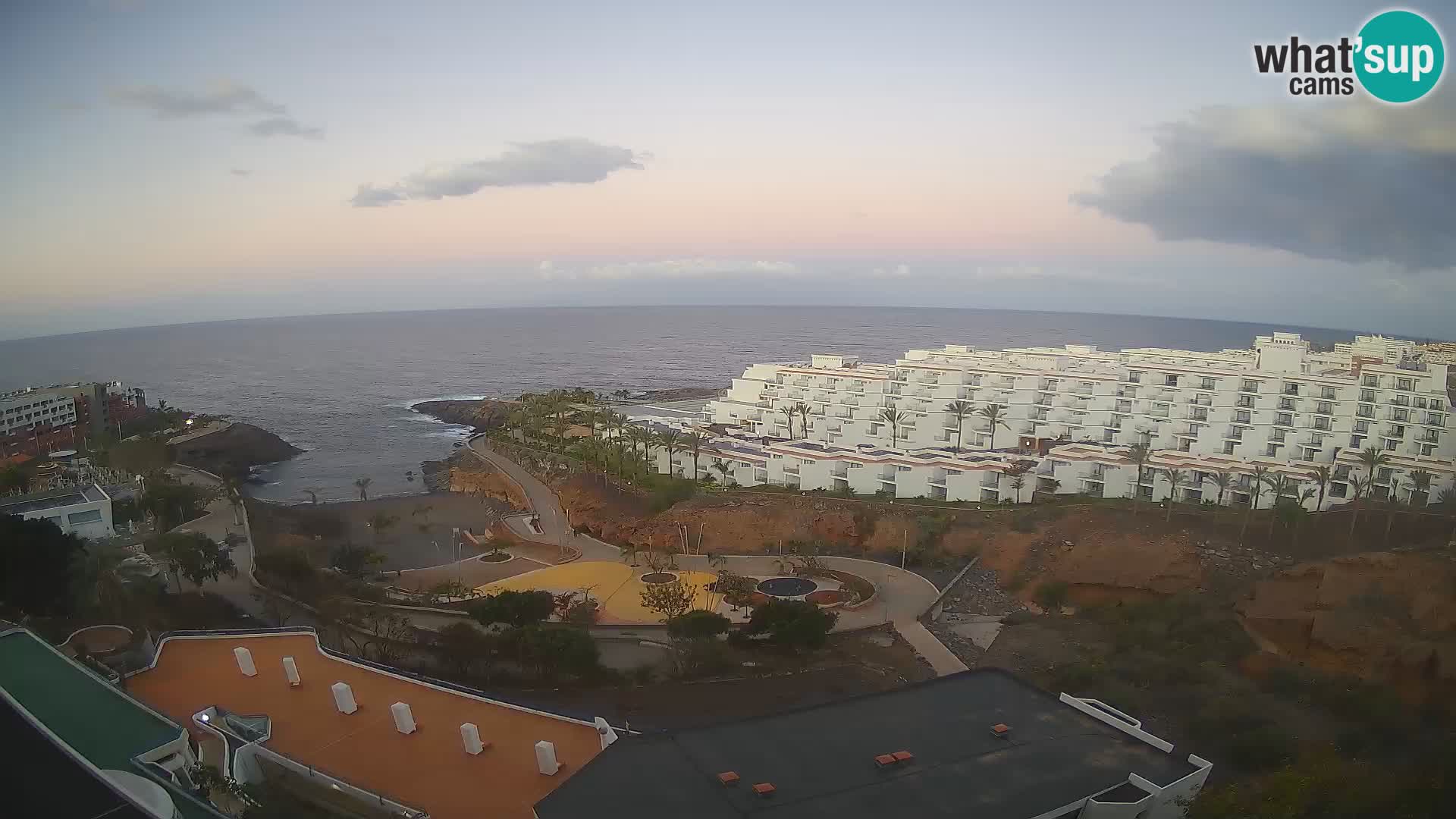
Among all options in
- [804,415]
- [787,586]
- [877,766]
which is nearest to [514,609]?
[787,586]

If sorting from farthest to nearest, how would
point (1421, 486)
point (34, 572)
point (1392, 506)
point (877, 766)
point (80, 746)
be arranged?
point (1421, 486) < point (1392, 506) < point (34, 572) < point (80, 746) < point (877, 766)

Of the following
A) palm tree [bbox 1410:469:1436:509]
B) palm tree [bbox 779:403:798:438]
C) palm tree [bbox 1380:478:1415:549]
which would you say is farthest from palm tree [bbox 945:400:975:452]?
palm tree [bbox 1410:469:1436:509]

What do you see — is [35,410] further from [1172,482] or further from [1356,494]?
[1356,494]

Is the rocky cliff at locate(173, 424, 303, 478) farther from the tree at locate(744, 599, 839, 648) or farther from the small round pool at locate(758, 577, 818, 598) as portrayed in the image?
the tree at locate(744, 599, 839, 648)

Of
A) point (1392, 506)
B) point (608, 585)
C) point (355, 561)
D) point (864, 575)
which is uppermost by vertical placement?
point (1392, 506)

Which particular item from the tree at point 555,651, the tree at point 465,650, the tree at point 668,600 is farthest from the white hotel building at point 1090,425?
the tree at point 465,650

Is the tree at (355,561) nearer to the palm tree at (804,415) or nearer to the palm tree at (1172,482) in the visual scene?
the palm tree at (804,415)

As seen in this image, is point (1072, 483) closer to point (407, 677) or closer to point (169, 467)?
point (407, 677)

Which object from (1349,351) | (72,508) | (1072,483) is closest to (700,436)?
(1072,483)
